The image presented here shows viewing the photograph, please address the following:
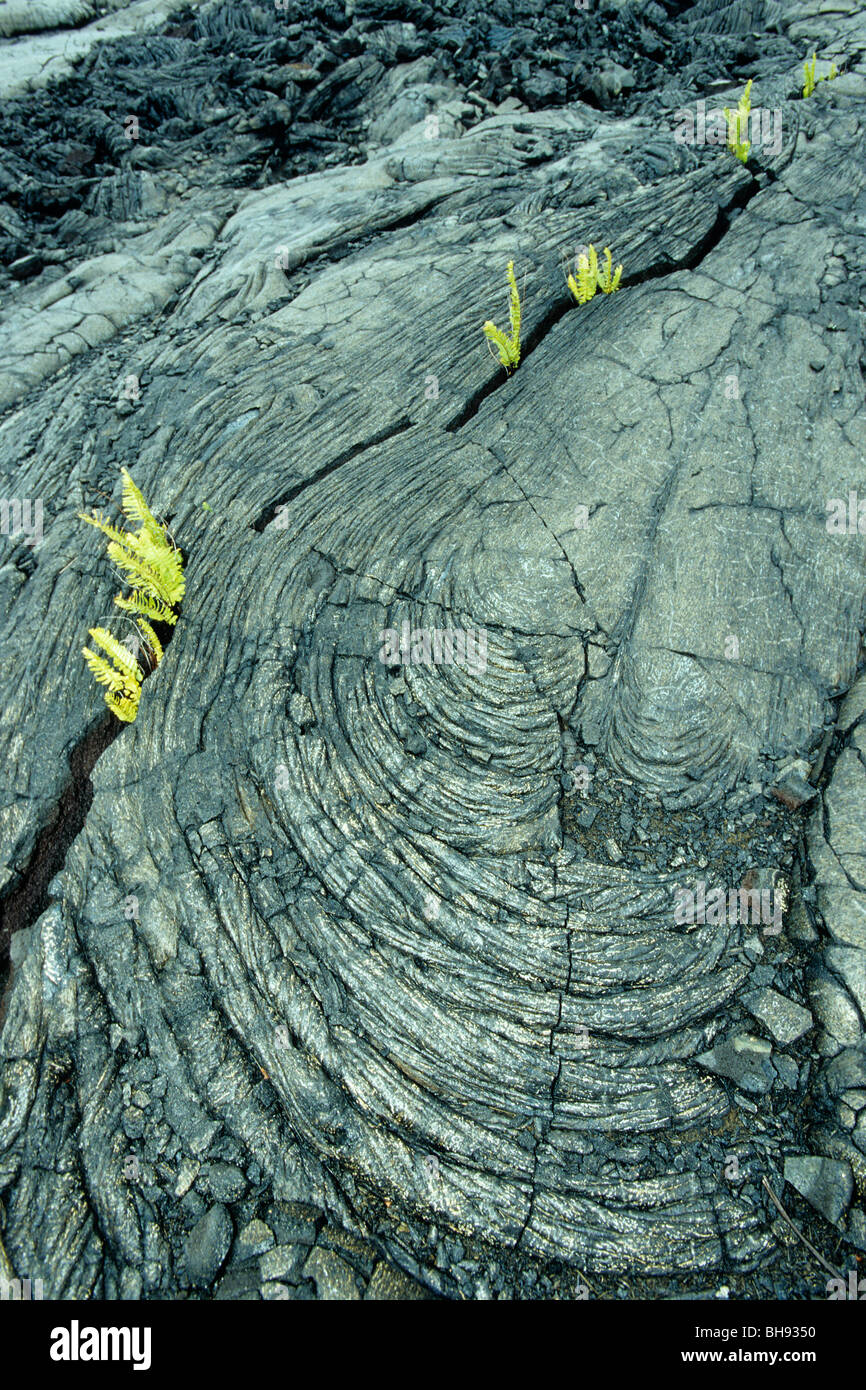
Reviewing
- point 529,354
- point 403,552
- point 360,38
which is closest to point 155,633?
point 403,552

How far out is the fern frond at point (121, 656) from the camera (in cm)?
384

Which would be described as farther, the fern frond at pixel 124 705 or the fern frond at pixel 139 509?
the fern frond at pixel 139 509

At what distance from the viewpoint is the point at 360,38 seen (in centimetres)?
896

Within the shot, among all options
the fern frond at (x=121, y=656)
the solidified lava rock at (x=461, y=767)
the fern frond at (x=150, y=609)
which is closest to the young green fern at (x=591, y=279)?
the solidified lava rock at (x=461, y=767)

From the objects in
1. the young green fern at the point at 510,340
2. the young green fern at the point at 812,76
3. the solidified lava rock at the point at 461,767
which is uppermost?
the young green fern at the point at 812,76

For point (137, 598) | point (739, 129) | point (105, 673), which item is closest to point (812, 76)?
point (739, 129)

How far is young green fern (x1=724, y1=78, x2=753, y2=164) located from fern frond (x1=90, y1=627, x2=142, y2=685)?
585cm

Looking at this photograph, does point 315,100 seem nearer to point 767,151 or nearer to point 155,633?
point 767,151

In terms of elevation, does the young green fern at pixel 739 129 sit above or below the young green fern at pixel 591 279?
above

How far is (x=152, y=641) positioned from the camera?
165 inches

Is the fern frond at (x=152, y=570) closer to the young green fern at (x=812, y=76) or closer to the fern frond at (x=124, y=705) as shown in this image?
the fern frond at (x=124, y=705)

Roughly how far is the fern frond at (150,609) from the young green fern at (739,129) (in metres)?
5.51

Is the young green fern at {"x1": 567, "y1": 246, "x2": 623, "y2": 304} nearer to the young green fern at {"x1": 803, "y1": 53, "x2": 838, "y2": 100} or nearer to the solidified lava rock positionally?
the solidified lava rock

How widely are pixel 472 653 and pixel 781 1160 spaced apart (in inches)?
94.0
